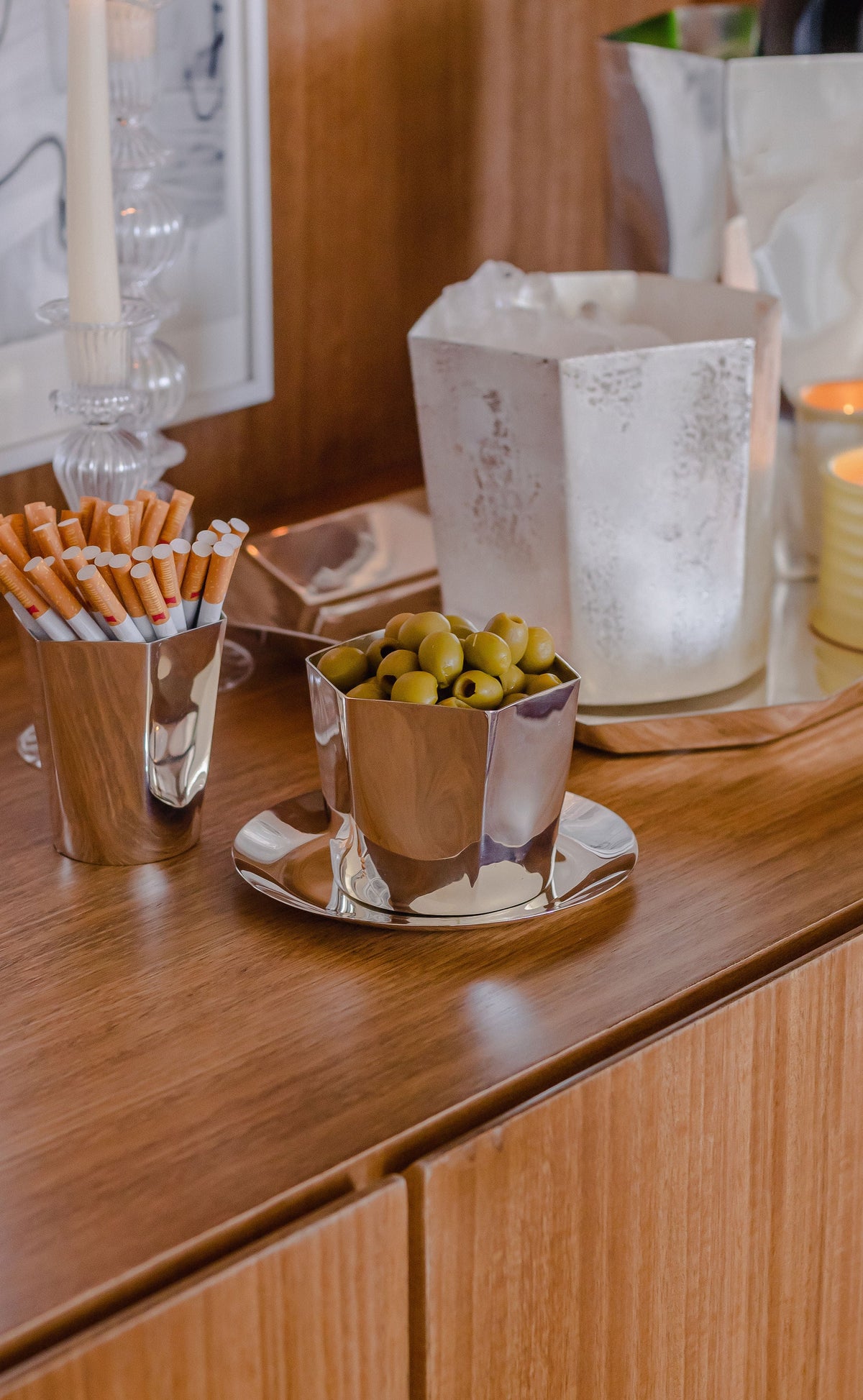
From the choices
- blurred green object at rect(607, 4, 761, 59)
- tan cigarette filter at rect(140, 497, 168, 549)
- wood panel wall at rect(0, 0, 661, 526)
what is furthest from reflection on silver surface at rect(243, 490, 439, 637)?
blurred green object at rect(607, 4, 761, 59)

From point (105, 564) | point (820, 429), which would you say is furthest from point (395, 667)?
point (820, 429)

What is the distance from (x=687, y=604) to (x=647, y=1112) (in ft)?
0.87

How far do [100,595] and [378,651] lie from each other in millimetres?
104

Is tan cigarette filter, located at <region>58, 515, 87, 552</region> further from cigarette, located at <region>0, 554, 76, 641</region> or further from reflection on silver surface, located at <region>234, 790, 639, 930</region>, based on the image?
reflection on silver surface, located at <region>234, 790, 639, 930</region>

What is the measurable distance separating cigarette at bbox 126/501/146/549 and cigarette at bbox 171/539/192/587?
2 centimetres

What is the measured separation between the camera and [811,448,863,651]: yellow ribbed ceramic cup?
72cm

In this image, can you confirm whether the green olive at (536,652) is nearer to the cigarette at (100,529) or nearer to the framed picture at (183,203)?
the cigarette at (100,529)

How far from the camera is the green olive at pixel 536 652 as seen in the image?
→ 0.53m

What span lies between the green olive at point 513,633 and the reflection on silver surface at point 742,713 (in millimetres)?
126

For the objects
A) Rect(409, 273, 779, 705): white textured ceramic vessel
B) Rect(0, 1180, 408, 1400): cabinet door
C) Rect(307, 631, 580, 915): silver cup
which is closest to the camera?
Rect(0, 1180, 408, 1400): cabinet door

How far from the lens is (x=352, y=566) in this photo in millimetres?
823

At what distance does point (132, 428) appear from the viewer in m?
0.70

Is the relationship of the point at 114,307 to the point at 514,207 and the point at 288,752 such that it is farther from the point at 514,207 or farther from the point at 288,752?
the point at 514,207

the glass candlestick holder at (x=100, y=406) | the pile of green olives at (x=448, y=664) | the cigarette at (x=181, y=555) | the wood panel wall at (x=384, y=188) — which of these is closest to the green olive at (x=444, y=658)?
the pile of green olives at (x=448, y=664)
